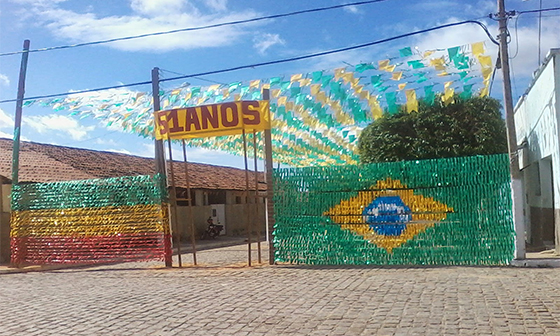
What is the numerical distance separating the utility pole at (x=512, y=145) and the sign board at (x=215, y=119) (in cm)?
463

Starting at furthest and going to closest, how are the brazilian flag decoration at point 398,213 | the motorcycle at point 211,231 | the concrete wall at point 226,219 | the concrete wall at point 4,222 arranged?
the motorcycle at point 211,231 < the concrete wall at point 226,219 < the concrete wall at point 4,222 < the brazilian flag decoration at point 398,213

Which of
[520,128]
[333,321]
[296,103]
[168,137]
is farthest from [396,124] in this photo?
[333,321]

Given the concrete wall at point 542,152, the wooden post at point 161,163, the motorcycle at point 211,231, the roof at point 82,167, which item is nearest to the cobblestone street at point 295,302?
the wooden post at point 161,163

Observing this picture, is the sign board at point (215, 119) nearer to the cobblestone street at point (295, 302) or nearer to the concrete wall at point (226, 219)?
the cobblestone street at point (295, 302)

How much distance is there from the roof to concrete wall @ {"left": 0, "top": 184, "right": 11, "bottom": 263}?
42 centimetres

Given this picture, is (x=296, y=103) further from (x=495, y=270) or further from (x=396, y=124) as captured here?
(x=396, y=124)

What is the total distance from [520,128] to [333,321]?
12633 millimetres

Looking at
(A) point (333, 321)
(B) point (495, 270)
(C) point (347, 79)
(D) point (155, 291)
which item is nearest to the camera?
(A) point (333, 321)

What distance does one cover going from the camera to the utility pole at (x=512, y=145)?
404 inches

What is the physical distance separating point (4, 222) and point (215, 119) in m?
7.74

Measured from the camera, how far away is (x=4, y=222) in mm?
15891

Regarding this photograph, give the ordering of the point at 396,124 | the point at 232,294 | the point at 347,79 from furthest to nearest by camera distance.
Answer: the point at 396,124, the point at 347,79, the point at 232,294

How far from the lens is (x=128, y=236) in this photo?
43.5 feet

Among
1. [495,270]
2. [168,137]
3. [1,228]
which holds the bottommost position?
[495,270]
